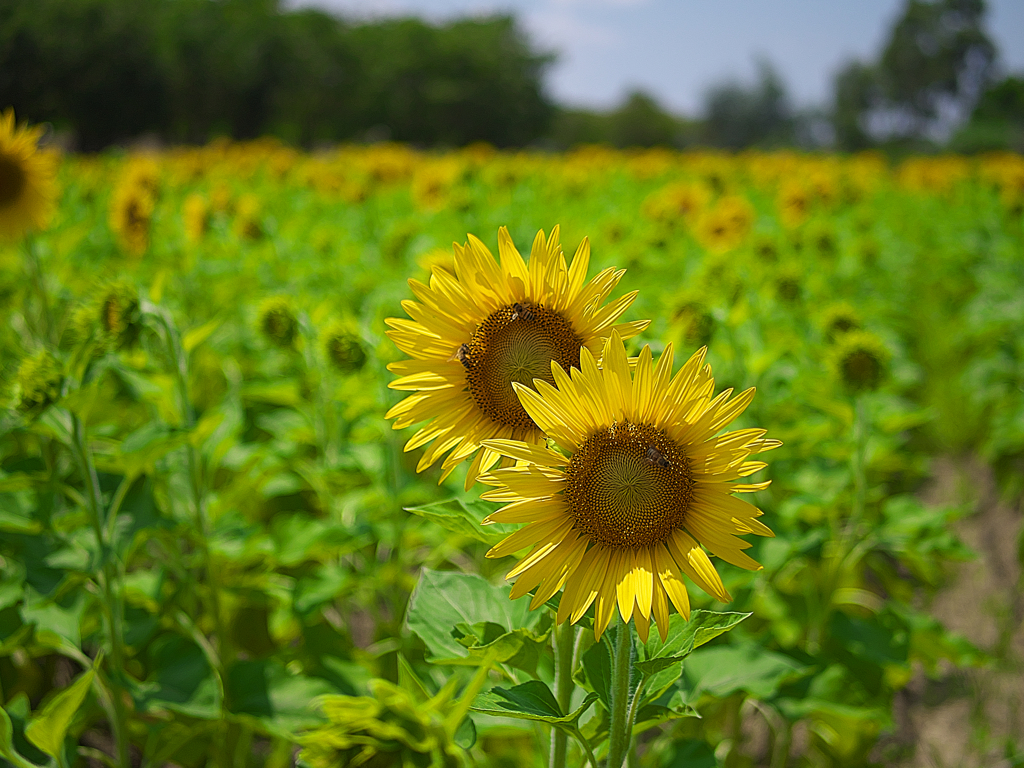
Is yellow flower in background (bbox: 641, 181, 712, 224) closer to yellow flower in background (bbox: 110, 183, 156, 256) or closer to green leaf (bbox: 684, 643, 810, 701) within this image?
yellow flower in background (bbox: 110, 183, 156, 256)

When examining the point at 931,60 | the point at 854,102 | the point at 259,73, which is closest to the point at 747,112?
the point at 854,102

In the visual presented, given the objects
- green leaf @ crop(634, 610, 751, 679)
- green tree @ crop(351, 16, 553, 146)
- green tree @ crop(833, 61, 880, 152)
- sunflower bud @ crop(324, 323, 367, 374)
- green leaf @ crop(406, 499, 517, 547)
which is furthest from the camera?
green tree @ crop(833, 61, 880, 152)

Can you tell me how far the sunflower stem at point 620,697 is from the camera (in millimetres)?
1006

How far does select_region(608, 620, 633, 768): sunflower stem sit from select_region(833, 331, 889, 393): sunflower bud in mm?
1467

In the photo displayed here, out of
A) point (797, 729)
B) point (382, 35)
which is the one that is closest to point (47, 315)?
point (797, 729)

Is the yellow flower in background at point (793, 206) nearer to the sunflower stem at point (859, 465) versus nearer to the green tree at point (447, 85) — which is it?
the sunflower stem at point (859, 465)

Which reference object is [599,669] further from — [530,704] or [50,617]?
[50,617]

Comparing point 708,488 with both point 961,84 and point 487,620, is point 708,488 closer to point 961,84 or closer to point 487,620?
point 487,620

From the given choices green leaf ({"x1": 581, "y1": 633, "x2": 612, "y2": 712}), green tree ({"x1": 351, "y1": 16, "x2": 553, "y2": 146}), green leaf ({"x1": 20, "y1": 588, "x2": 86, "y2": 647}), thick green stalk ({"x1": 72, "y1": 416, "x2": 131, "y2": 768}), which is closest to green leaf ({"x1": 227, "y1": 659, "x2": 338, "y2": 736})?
thick green stalk ({"x1": 72, "y1": 416, "x2": 131, "y2": 768})

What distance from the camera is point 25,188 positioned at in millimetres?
2795

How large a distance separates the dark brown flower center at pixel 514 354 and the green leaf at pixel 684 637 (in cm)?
35

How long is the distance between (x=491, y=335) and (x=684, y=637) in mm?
513

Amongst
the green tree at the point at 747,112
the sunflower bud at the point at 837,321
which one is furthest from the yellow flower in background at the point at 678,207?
the green tree at the point at 747,112

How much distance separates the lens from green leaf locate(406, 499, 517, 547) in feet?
3.42
